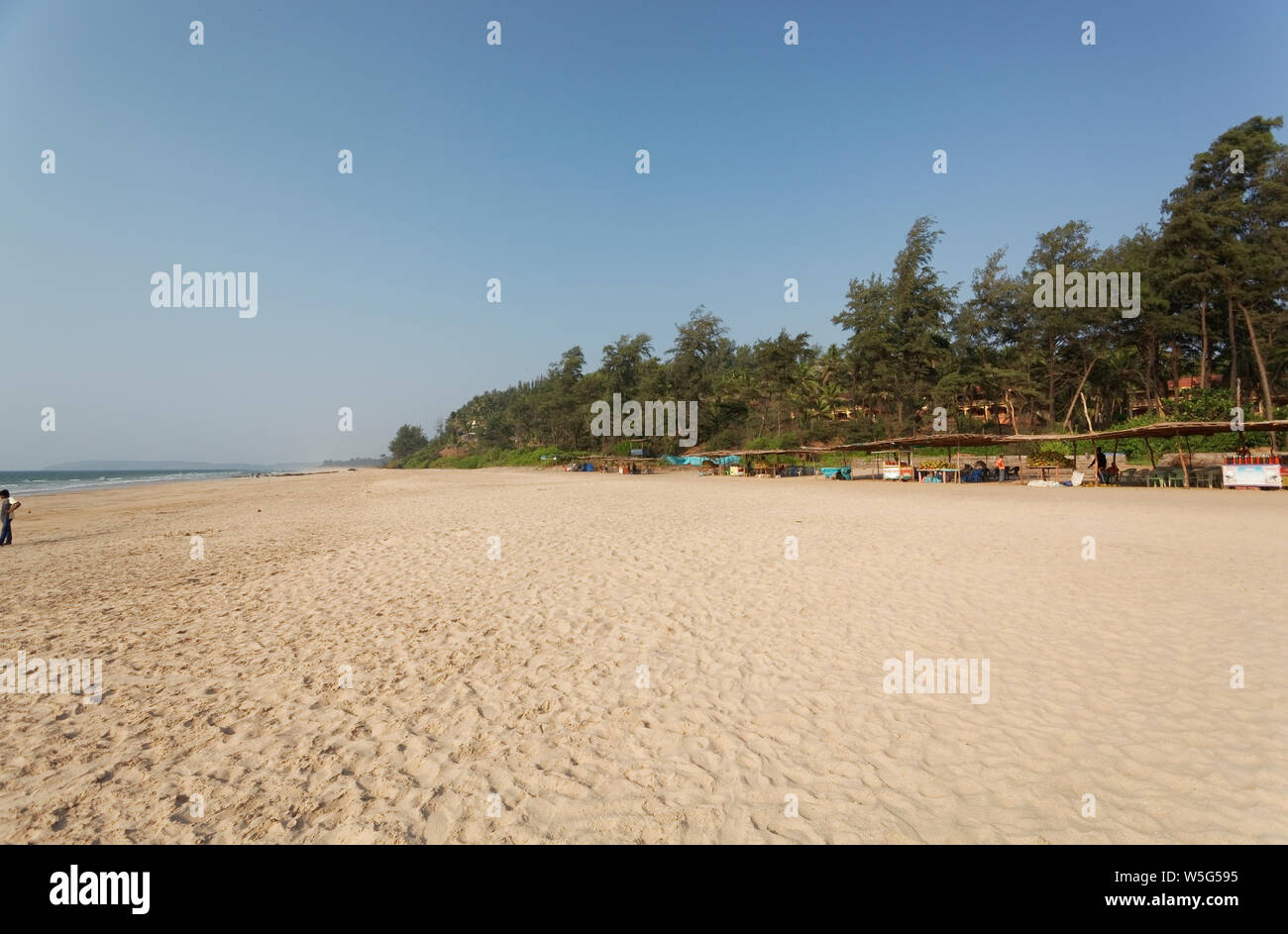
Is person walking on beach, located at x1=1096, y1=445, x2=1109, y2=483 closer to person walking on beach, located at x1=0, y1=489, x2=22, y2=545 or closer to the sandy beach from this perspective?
the sandy beach

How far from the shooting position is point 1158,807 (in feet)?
10.5

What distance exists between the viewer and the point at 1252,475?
824 inches

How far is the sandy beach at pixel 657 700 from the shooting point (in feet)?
10.6

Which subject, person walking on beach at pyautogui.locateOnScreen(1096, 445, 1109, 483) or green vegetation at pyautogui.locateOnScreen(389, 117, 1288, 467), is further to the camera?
green vegetation at pyautogui.locateOnScreen(389, 117, 1288, 467)

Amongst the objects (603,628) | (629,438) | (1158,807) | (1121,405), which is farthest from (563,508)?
(1121,405)

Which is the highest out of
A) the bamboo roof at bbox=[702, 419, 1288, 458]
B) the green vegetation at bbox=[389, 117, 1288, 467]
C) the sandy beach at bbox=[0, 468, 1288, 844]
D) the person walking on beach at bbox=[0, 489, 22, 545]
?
the green vegetation at bbox=[389, 117, 1288, 467]

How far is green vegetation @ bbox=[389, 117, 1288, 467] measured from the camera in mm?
34625

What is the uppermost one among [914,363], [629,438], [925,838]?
[914,363]

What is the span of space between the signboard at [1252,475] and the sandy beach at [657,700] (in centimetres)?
1510

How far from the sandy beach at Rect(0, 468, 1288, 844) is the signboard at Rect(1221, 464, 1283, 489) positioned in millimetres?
15102

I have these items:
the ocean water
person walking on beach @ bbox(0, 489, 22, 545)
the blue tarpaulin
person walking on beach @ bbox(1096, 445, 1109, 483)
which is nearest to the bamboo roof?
person walking on beach @ bbox(1096, 445, 1109, 483)

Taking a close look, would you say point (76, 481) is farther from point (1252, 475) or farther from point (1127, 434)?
point (1252, 475)

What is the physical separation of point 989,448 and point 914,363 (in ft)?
43.5
